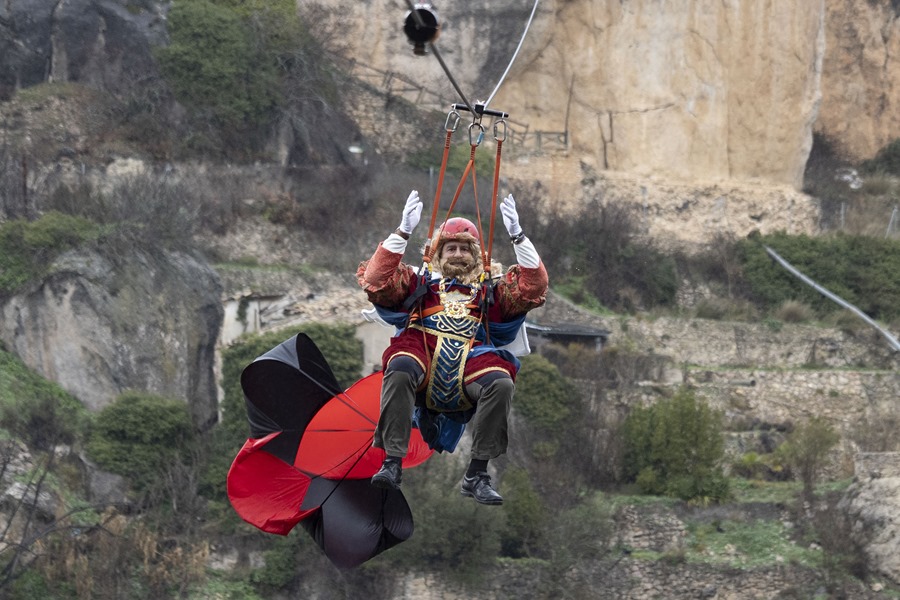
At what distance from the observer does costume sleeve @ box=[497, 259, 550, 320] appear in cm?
1266

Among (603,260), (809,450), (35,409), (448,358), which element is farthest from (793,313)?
(448,358)

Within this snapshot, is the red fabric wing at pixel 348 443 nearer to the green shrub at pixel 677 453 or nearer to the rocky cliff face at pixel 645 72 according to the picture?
the green shrub at pixel 677 453

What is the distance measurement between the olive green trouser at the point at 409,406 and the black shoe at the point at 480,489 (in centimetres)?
26

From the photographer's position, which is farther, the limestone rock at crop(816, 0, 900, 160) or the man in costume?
the limestone rock at crop(816, 0, 900, 160)

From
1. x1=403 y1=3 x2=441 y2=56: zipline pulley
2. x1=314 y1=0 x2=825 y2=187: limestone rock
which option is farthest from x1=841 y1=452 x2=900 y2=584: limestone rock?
x1=403 y1=3 x2=441 y2=56: zipline pulley

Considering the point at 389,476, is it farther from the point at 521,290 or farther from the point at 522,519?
the point at 522,519

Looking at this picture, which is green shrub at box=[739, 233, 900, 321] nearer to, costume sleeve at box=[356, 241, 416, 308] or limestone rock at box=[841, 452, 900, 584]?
limestone rock at box=[841, 452, 900, 584]

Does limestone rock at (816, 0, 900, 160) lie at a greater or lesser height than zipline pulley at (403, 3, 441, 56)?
lesser

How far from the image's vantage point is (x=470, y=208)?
38.1 metres

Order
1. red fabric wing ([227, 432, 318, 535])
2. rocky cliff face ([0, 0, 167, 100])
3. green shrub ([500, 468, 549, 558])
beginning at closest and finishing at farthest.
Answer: red fabric wing ([227, 432, 318, 535])
green shrub ([500, 468, 549, 558])
rocky cliff face ([0, 0, 167, 100])

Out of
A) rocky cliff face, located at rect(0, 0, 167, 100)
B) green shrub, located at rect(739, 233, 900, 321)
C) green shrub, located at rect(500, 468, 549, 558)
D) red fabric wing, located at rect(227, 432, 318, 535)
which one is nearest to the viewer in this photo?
red fabric wing, located at rect(227, 432, 318, 535)

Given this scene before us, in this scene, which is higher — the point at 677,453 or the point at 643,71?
the point at 643,71

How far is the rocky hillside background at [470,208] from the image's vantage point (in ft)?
98.7

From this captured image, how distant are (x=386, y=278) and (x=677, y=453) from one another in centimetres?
1949
